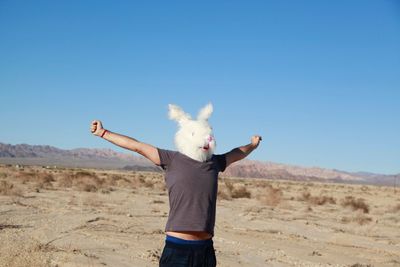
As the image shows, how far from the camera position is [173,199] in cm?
412

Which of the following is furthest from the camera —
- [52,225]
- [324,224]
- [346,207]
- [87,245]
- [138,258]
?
[346,207]

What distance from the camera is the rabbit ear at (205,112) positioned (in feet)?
14.6

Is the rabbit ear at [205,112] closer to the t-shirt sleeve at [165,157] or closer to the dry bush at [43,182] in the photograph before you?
the t-shirt sleeve at [165,157]

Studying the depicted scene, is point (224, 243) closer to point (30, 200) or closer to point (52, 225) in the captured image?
point (52, 225)

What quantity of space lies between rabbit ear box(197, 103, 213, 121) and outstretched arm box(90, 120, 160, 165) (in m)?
0.49

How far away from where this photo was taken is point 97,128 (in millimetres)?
4410

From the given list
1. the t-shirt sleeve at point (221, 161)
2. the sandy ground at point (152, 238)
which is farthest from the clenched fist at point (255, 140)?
the sandy ground at point (152, 238)

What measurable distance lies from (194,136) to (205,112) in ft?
1.12

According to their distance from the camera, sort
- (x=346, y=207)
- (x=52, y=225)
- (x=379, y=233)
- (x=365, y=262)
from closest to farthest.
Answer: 1. (x=365, y=262)
2. (x=52, y=225)
3. (x=379, y=233)
4. (x=346, y=207)

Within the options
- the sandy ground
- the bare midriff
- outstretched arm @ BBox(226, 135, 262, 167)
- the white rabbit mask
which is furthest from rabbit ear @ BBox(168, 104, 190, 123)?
the sandy ground

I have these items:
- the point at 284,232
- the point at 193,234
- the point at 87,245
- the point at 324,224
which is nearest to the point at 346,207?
the point at 324,224

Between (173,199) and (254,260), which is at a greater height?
(173,199)

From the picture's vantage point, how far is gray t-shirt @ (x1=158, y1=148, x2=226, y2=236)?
13.3 ft

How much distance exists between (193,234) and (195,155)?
1.88 feet
